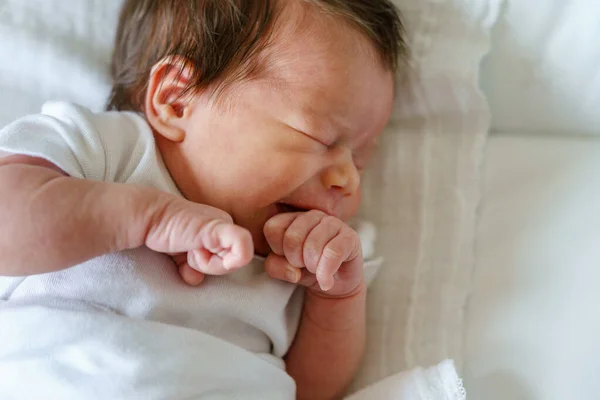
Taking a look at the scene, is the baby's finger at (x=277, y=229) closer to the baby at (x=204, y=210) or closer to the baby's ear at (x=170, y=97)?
the baby at (x=204, y=210)

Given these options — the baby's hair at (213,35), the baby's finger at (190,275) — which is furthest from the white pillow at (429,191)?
the baby's finger at (190,275)

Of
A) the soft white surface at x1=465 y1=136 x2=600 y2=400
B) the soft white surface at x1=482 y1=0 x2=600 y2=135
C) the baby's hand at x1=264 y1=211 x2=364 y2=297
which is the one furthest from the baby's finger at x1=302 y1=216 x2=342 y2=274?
the soft white surface at x1=482 y1=0 x2=600 y2=135

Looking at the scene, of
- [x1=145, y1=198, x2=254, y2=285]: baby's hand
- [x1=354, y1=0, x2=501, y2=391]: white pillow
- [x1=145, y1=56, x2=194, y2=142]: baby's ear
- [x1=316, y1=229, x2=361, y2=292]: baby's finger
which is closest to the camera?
[x1=145, y1=198, x2=254, y2=285]: baby's hand

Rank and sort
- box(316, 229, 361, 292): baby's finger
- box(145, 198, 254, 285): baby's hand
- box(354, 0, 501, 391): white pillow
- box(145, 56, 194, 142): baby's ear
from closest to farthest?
box(145, 198, 254, 285): baby's hand
box(316, 229, 361, 292): baby's finger
box(145, 56, 194, 142): baby's ear
box(354, 0, 501, 391): white pillow

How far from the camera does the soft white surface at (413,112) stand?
3.76 feet

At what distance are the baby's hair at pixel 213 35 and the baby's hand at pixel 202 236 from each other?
0.77 ft

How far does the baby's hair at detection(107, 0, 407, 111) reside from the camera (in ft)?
3.12

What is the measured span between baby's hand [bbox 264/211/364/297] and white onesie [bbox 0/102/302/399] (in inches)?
2.9

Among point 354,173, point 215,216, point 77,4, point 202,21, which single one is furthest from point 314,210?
point 77,4

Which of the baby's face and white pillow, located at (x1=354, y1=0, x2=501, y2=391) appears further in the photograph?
white pillow, located at (x1=354, y1=0, x2=501, y2=391)

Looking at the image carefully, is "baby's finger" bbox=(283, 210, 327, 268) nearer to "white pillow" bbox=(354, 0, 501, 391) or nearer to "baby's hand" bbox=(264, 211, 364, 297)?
"baby's hand" bbox=(264, 211, 364, 297)

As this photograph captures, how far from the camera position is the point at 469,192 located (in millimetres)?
1186

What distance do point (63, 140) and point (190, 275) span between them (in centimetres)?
25

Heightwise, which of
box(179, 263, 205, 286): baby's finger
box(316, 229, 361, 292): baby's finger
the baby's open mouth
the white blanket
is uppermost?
box(316, 229, 361, 292): baby's finger
